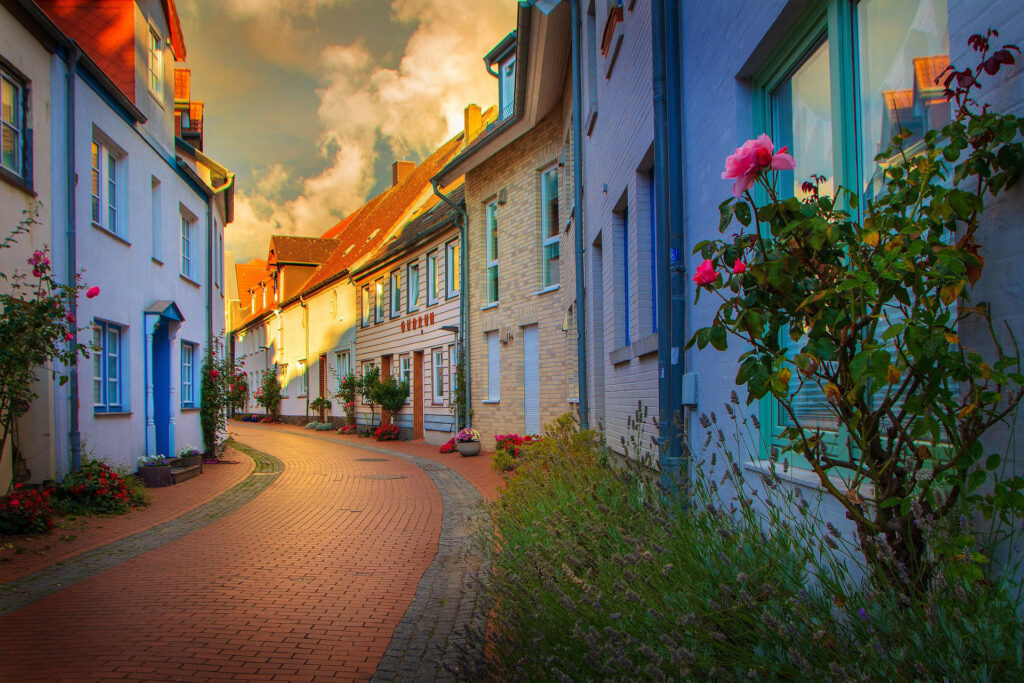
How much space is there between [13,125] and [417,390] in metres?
14.9

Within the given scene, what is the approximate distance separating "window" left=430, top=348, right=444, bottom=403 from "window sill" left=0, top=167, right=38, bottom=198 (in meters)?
12.7

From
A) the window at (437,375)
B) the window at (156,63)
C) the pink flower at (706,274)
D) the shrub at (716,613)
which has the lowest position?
the shrub at (716,613)

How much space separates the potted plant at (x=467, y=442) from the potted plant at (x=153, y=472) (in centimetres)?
649

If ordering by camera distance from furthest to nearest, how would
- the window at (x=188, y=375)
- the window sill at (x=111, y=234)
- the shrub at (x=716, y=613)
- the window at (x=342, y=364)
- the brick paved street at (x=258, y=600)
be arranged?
1. the window at (x=342, y=364)
2. the window at (x=188, y=375)
3. the window sill at (x=111, y=234)
4. the brick paved street at (x=258, y=600)
5. the shrub at (x=716, y=613)

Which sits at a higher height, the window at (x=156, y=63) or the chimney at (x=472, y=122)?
the chimney at (x=472, y=122)

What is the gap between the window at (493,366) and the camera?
17750 mm

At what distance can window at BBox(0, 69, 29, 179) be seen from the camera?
849cm

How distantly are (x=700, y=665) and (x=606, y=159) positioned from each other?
23.1ft

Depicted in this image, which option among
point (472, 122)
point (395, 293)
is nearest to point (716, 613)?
point (472, 122)

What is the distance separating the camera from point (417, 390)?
22.8 metres

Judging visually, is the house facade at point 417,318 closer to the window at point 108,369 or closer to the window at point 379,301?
the window at point 379,301

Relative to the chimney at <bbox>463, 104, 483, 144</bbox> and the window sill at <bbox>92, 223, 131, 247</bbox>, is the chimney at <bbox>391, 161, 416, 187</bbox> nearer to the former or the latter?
the chimney at <bbox>463, 104, 483, 144</bbox>

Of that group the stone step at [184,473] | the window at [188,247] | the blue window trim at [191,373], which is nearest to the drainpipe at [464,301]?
the window at [188,247]

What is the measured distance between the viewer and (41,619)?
506 cm
